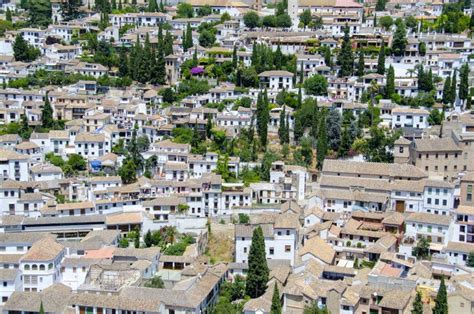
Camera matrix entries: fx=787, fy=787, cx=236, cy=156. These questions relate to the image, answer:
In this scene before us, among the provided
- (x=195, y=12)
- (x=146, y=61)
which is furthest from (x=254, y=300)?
(x=195, y=12)

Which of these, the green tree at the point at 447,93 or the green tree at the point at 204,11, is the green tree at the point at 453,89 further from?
the green tree at the point at 204,11

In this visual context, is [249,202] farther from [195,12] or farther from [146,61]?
[195,12]

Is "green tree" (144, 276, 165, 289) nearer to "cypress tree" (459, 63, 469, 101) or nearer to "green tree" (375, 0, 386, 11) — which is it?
"cypress tree" (459, 63, 469, 101)

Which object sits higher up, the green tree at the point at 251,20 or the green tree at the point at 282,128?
the green tree at the point at 251,20

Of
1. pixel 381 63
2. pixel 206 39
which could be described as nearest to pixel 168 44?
pixel 206 39

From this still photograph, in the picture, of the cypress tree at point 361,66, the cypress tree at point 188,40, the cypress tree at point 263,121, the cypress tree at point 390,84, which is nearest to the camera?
the cypress tree at point 263,121

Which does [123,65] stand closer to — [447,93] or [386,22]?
[386,22]

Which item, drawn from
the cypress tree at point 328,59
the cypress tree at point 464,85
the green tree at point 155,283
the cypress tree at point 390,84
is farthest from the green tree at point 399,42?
the green tree at point 155,283
